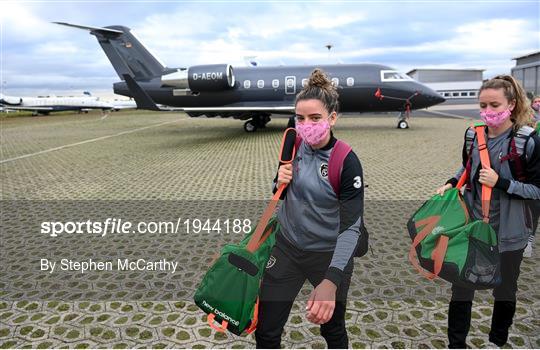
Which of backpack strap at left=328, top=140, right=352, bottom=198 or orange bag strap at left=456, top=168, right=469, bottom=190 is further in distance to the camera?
orange bag strap at left=456, top=168, right=469, bottom=190

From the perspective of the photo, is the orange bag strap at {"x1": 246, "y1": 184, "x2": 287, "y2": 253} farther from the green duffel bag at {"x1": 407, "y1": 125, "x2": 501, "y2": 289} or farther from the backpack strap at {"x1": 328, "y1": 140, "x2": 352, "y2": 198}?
the green duffel bag at {"x1": 407, "y1": 125, "x2": 501, "y2": 289}

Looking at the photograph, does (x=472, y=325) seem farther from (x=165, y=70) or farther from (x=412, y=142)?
(x=165, y=70)

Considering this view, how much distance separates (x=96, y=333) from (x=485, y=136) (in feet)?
12.5

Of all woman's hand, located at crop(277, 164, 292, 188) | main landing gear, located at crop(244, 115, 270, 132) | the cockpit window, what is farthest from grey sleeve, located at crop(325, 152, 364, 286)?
main landing gear, located at crop(244, 115, 270, 132)

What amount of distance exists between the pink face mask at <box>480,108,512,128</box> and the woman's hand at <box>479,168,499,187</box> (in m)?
0.37

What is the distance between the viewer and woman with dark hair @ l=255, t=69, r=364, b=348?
2297 mm

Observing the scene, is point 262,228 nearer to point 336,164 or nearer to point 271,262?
point 271,262

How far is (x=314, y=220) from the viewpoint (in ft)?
8.04

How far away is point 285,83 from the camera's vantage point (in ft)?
63.8

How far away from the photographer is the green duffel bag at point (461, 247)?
101 inches

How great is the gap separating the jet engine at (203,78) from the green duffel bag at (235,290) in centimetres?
1732

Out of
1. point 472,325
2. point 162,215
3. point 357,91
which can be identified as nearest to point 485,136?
point 472,325

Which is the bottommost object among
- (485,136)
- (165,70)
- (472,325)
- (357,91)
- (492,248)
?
(472,325)

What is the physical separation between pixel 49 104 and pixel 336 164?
67.3 meters
